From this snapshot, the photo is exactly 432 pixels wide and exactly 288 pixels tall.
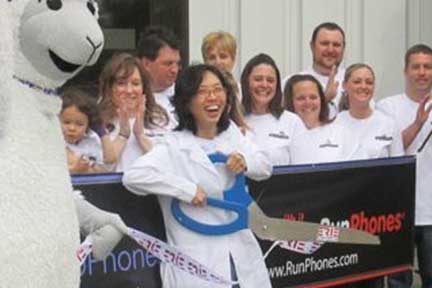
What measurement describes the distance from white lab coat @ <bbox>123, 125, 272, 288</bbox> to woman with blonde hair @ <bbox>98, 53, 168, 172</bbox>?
407 millimetres

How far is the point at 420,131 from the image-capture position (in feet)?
20.5

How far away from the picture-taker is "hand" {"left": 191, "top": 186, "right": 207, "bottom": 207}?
13.8ft

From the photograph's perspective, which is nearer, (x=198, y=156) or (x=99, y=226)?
(x=99, y=226)

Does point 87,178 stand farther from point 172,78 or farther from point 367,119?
point 367,119

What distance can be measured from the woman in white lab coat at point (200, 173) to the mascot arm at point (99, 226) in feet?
3.55

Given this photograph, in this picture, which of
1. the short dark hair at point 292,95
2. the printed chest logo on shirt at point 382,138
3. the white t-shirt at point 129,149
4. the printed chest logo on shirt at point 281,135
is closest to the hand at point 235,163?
the white t-shirt at point 129,149

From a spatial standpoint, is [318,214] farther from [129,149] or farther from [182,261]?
[182,261]

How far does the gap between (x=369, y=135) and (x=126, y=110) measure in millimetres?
1803

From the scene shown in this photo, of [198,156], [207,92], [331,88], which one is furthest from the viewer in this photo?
[331,88]

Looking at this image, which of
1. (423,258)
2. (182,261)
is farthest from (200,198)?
(423,258)

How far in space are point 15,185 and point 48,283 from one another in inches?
9.6

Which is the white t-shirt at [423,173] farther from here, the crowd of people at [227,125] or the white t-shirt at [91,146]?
the white t-shirt at [91,146]

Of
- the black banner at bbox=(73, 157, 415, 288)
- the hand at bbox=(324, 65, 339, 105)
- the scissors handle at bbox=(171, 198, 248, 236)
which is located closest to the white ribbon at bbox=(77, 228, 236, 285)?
the scissors handle at bbox=(171, 198, 248, 236)

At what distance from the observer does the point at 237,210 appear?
4340mm
